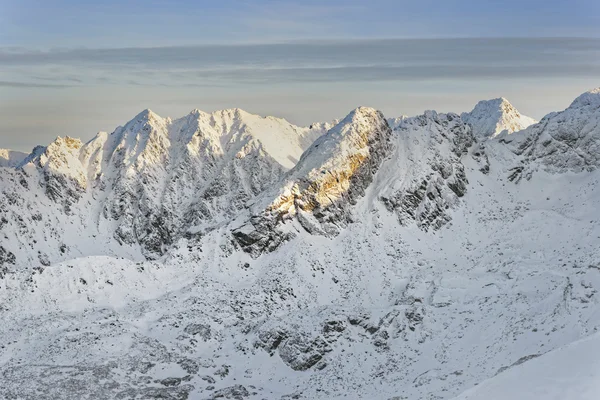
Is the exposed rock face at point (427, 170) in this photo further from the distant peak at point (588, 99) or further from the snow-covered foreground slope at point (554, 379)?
the snow-covered foreground slope at point (554, 379)

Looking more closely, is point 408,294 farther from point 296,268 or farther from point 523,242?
point 523,242

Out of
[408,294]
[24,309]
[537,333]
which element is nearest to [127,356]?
[24,309]

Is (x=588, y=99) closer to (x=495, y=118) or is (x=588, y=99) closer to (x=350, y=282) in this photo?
(x=495, y=118)

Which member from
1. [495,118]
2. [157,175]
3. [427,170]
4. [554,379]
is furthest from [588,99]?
[554,379]

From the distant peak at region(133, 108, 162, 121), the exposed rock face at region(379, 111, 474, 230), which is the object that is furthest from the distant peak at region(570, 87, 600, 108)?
the distant peak at region(133, 108, 162, 121)

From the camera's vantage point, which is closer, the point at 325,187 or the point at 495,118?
the point at 325,187

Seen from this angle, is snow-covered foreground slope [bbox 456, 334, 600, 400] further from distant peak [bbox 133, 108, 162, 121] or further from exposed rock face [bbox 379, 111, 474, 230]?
distant peak [bbox 133, 108, 162, 121]
